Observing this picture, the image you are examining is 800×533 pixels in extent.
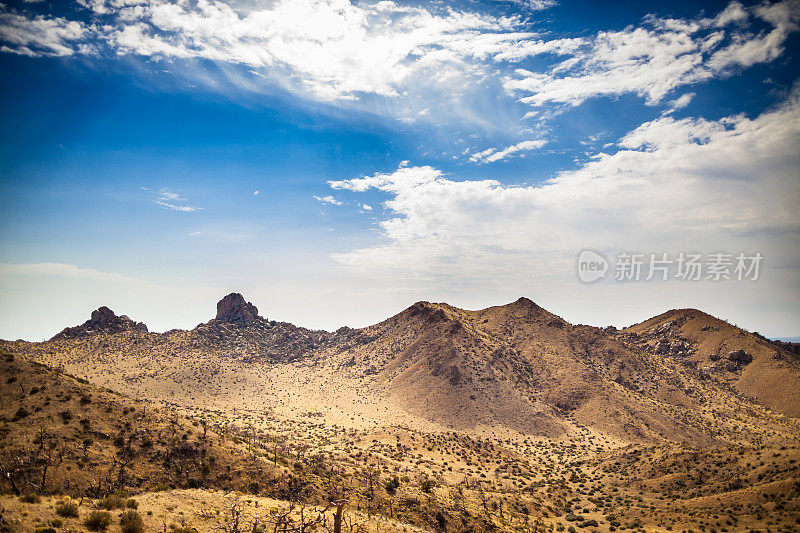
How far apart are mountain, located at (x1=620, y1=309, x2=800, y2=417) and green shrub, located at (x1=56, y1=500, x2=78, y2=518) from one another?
401 feet

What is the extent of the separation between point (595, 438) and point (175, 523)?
7373 cm

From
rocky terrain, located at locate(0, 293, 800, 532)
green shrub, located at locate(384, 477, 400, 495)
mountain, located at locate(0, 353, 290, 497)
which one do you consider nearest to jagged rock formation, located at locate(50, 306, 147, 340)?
rocky terrain, located at locate(0, 293, 800, 532)

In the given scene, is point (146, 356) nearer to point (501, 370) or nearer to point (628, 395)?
point (501, 370)

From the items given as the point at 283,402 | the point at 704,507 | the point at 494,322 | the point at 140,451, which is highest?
the point at 494,322

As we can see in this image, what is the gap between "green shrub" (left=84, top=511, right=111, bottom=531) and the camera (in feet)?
52.6

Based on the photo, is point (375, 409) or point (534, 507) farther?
point (375, 409)

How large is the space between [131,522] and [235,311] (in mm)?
131881

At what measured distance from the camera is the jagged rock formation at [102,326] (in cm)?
11506

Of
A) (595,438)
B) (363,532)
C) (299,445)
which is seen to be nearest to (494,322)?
(595,438)

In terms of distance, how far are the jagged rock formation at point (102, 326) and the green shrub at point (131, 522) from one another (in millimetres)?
127243

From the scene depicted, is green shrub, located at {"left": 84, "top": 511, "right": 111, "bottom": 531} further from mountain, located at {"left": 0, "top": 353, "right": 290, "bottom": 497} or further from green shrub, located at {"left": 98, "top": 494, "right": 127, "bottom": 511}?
mountain, located at {"left": 0, "top": 353, "right": 290, "bottom": 497}

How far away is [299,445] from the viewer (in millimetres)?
50312

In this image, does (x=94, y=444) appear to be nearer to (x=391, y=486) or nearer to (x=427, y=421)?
(x=391, y=486)

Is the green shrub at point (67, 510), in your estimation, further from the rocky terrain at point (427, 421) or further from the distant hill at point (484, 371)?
the distant hill at point (484, 371)
